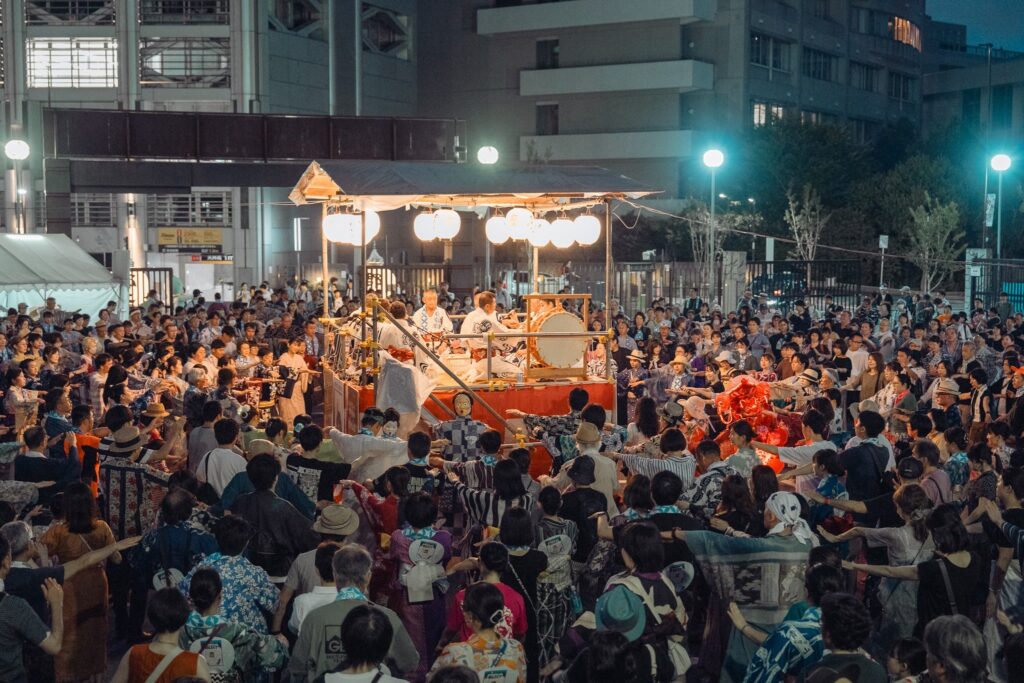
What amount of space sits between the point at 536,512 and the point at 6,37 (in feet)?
142

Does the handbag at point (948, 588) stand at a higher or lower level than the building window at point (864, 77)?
lower

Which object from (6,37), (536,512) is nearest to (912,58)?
(6,37)

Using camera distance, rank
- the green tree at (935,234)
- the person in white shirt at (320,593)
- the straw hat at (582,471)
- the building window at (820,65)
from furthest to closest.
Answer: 1. the building window at (820,65)
2. the green tree at (935,234)
3. the straw hat at (582,471)
4. the person in white shirt at (320,593)

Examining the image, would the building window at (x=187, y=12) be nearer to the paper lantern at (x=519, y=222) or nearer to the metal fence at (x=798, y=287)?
the metal fence at (x=798, y=287)

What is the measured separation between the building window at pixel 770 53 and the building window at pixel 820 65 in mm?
1608

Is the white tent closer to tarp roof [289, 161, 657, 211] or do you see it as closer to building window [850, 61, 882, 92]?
tarp roof [289, 161, 657, 211]

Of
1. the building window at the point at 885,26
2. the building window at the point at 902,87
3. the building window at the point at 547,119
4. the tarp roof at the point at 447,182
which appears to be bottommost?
the tarp roof at the point at 447,182

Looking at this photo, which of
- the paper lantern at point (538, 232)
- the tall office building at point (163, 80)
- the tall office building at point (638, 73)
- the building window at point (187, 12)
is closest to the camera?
the paper lantern at point (538, 232)

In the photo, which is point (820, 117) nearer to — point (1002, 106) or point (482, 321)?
point (1002, 106)

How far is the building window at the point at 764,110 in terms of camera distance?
174ft

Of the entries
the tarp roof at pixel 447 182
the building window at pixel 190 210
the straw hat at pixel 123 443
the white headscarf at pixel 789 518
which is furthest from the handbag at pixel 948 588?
the building window at pixel 190 210

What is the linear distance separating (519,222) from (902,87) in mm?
54146

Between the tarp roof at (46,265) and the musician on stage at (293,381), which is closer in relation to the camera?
the musician on stage at (293,381)

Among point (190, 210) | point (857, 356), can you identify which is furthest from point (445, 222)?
point (190, 210)
